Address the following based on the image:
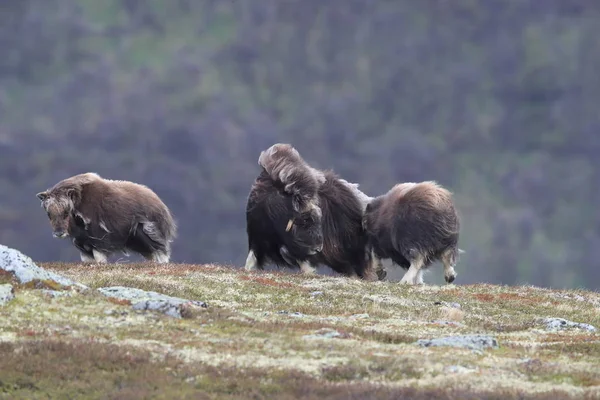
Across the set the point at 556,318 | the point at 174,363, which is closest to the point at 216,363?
the point at 174,363

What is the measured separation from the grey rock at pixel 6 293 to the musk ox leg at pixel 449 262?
41.6 ft

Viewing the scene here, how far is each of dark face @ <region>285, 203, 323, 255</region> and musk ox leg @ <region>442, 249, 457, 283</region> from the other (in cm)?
296

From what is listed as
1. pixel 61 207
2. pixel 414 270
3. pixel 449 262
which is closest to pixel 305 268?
pixel 414 270

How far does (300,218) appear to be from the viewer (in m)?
29.3

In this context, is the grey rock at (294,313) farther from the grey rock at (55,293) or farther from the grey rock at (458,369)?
the grey rock at (458,369)

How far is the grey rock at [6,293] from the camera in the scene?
60.8 ft

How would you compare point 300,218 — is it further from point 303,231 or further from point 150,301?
point 150,301

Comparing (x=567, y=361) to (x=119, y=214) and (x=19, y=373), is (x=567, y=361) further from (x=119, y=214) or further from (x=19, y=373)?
(x=119, y=214)

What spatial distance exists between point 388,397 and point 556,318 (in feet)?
30.6

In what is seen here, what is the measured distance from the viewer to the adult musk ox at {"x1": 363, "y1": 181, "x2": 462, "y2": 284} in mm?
28578

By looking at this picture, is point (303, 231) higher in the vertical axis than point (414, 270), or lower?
higher

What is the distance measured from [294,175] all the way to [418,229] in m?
3.17

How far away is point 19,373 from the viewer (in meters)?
14.9

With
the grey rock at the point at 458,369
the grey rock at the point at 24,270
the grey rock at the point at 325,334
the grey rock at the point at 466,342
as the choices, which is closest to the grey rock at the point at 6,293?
the grey rock at the point at 24,270
